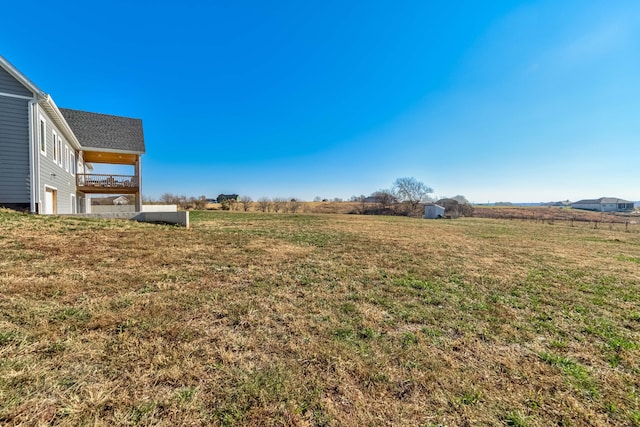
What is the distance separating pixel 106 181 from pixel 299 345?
15.9m

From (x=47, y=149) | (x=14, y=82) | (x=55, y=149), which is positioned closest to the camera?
(x=14, y=82)

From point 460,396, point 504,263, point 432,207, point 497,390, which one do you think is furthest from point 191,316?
point 432,207

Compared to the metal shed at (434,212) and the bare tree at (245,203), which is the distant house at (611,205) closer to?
the metal shed at (434,212)

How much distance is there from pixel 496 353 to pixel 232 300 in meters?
3.28

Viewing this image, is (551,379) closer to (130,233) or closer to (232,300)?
(232,300)

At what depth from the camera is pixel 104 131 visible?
49.7ft

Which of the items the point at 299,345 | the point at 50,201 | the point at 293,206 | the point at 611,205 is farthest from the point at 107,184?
the point at 611,205

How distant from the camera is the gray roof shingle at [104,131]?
1443 centimetres

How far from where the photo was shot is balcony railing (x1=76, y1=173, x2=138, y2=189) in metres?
13.7

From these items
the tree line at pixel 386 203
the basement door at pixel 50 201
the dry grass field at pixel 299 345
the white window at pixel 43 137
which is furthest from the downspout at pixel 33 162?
the tree line at pixel 386 203

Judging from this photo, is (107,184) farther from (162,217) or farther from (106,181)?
(162,217)

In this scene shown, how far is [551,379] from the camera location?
2396 millimetres

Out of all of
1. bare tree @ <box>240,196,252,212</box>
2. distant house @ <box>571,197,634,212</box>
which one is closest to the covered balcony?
bare tree @ <box>240,196,252,212</box>

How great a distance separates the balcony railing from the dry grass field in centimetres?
912
